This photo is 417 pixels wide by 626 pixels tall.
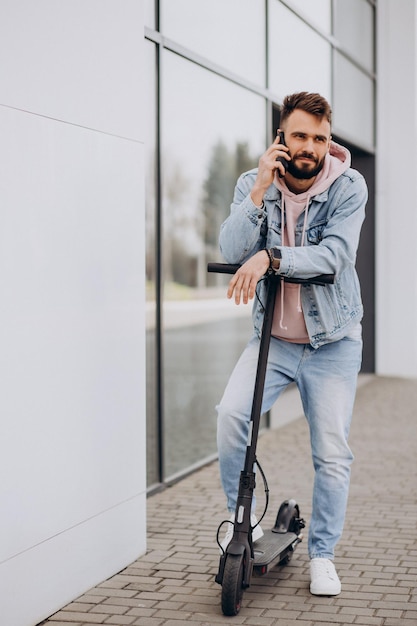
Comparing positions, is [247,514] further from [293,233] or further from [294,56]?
[294,56]

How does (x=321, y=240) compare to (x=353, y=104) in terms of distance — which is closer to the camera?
(x=321, y=240)

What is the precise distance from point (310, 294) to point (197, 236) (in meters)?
7.44

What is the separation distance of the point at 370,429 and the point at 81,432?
5.06 meters

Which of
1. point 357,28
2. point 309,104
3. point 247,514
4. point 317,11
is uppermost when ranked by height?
point 357,28

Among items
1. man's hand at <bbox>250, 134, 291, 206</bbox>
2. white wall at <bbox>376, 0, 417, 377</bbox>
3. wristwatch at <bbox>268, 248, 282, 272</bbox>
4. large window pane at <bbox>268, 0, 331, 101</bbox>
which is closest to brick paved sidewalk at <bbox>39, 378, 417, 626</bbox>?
wristwatch at <bbox>268, 248, 282, 272</bbox>

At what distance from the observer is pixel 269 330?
14.0 feet

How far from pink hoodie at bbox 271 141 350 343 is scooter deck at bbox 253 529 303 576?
92cm

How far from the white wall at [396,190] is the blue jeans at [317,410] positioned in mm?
8962

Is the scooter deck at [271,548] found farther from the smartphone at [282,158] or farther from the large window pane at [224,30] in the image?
the large window pane at [224,30]

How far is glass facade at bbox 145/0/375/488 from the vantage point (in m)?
6.79

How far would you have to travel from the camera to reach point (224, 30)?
8.11 m

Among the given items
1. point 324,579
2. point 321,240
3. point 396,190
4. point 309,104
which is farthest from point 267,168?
point 396,190

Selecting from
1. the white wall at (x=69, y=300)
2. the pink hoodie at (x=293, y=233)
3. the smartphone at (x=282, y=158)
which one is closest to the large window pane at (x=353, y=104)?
the white wall at (x=69, y=300)

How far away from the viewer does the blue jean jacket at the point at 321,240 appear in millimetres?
4211
